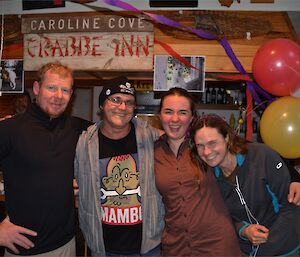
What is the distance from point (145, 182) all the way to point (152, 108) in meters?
3.58

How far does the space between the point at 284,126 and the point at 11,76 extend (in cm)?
209

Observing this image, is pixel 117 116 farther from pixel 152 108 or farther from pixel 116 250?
pixel 152 108

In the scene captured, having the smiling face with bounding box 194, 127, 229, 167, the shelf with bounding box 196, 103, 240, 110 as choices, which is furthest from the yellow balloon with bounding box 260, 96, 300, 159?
the shelf with bounding box 196, 103, 240, 110

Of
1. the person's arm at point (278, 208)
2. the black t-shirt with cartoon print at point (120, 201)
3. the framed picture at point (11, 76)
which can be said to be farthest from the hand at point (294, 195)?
the framed picture at point (11, 76)

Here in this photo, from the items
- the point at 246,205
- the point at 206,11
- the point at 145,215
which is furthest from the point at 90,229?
the point at 206,11

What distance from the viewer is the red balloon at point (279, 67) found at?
1.99 metres

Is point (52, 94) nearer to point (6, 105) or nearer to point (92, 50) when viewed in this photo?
point (92, 50)

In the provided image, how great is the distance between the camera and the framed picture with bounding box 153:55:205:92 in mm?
2441

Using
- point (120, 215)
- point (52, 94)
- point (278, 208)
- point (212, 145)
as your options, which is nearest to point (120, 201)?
point (120, 215)

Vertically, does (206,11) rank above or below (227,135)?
above

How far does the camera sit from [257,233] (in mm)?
1571

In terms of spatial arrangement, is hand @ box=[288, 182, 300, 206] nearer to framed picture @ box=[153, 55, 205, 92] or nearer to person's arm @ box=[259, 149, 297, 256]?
person's arm @ box=[259, 149, 297, 256]

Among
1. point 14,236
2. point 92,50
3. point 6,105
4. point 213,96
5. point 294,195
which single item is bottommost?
point 14,236

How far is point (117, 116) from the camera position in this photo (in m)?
1.83
